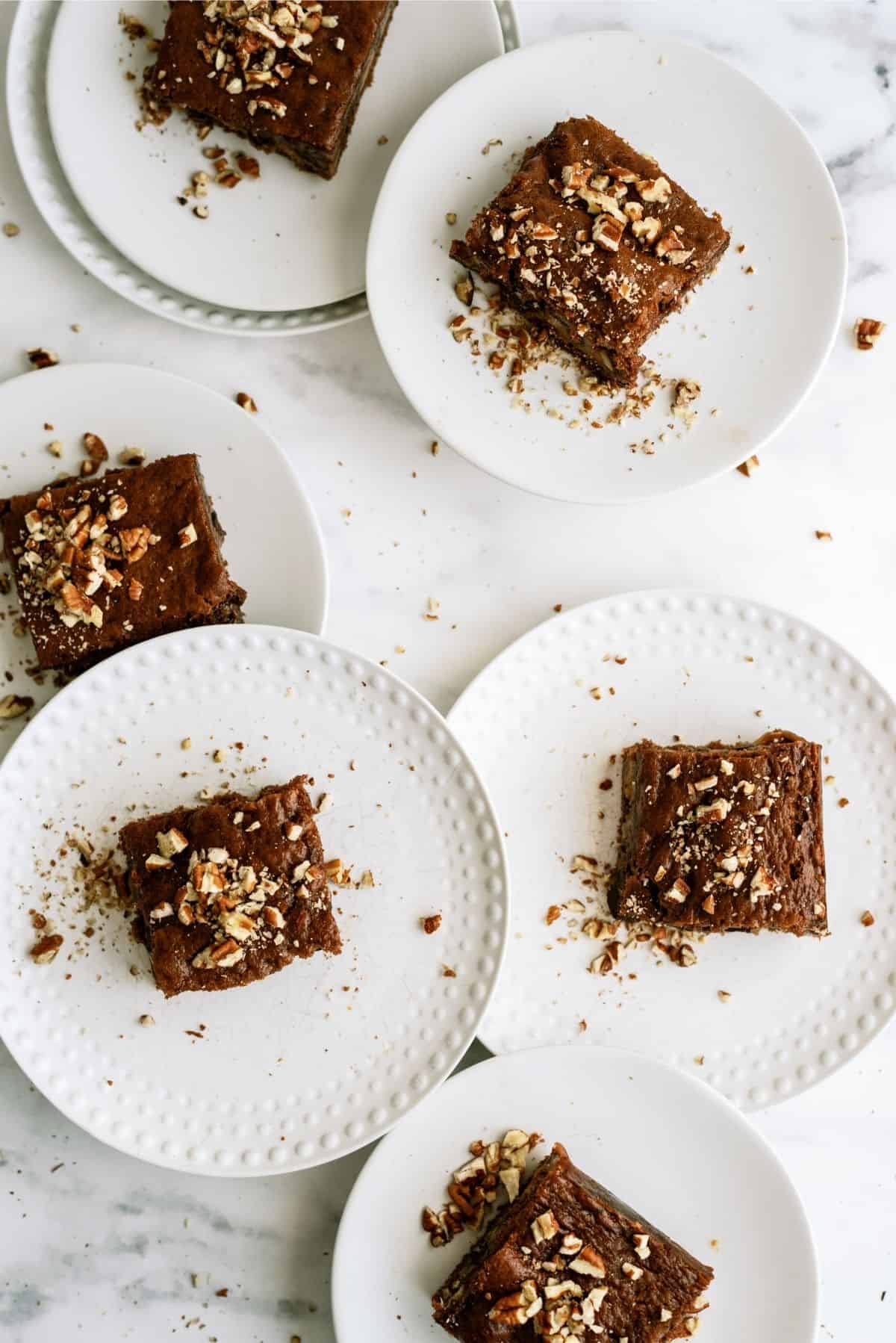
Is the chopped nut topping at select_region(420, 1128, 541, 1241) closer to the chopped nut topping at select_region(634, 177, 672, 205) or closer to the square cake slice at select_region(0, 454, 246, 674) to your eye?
the square cake slice at select_region(0, 454, 246, 674)

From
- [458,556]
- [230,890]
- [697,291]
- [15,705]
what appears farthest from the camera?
[458,556]

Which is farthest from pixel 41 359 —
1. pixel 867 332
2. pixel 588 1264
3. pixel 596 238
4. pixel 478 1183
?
pixel 588 1264

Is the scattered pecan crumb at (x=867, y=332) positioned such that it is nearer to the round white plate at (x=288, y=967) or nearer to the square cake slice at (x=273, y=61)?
the square cake slice at (x=273, y=61)

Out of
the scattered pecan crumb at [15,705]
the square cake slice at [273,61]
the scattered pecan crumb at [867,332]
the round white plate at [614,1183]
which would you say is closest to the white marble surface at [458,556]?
the scattered pecan crumb at [867,332]

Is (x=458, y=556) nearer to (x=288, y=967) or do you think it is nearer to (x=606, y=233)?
(x=606, y=233)

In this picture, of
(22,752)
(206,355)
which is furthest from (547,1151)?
(206,355)
